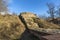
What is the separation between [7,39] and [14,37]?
0.38 metres

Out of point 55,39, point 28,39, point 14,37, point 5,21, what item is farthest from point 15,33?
point 55,39

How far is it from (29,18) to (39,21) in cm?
53

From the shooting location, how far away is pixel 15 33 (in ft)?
28.1

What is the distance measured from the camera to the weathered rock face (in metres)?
8.47

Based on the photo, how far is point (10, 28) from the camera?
8797mm

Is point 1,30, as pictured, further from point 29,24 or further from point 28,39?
point 28,39

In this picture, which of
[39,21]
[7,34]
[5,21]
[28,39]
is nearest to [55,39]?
[28,39]

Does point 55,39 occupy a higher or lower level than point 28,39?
higher

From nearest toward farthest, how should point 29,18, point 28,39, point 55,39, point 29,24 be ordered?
point 55,39, point 28,39, point 29,24, point 29,18

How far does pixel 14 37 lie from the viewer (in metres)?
8.31

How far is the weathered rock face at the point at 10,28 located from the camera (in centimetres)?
847

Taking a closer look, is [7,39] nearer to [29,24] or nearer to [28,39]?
[29,24]

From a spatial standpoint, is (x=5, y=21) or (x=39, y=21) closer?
(x=39, y=21)

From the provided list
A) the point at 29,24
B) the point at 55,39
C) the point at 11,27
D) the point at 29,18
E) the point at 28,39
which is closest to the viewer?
the point at 55,39
